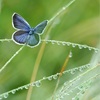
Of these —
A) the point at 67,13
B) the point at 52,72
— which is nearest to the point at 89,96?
the point at 52,72

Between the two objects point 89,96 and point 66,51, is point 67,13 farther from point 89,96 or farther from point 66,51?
point 89,96

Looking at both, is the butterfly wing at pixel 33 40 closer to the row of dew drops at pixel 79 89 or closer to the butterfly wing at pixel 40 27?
the butterfly wing at pixel 40 27

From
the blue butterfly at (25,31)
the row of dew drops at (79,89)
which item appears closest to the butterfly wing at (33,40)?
the blue butterfly at (25,31)

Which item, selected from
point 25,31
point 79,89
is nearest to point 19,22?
point 25,31

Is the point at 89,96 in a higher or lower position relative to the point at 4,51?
lower

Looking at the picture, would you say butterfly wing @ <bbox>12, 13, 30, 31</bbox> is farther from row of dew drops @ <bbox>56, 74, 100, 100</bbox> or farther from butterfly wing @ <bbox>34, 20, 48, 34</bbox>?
row of dew drops @ <bbox>56, 74, 100, 100</bbox>

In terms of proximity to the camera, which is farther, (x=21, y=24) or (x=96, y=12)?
(x=96, y=12)

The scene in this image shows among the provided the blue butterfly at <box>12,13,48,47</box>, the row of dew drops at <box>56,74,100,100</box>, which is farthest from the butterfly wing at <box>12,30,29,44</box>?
the row of dew drops at <box>56,74,100,100</box>
